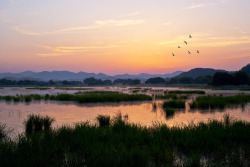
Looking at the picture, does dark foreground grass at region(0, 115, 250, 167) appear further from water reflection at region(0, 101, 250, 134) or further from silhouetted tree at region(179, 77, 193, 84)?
silhouetted tree at region(179, 77, 193, 84)

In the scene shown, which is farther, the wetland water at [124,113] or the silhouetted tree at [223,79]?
the silhouetted tree at [223,79]

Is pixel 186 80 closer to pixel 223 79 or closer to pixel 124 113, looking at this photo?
pixel 223 79

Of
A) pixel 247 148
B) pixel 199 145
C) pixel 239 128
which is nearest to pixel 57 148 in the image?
pixel 199 145

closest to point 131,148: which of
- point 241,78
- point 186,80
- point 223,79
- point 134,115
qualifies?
point 134,115

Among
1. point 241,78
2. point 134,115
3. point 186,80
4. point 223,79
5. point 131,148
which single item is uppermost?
point 241,78

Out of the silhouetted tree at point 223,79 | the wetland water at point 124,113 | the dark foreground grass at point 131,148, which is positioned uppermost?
the silhouetted tree at point 223,79

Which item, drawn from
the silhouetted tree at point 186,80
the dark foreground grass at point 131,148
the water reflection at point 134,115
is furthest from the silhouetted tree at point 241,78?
the dark foreground grass at point 131,148

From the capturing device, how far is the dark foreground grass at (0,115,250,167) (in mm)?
6723

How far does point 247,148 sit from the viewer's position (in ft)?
27.5

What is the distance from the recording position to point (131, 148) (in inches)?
319

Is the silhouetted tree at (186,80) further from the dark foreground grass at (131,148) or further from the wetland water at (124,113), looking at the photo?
the dark foreground grass at (131,148)

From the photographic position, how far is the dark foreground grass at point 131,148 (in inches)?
265

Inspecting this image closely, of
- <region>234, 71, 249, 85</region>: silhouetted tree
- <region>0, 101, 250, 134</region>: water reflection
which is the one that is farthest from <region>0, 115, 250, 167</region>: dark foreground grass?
<region>234, 71, 249, 85</region>: silhouetted tree

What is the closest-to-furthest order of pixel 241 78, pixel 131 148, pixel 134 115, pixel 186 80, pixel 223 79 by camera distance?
pixel 131 148 < pixel 134 115 < pixel 241 78 < pixel 223 79 < pixel 186 80
